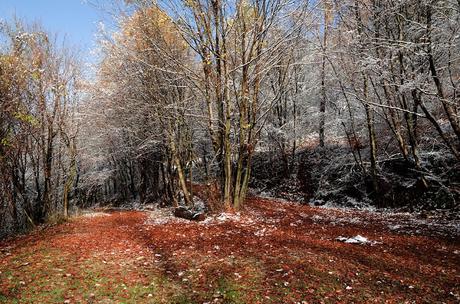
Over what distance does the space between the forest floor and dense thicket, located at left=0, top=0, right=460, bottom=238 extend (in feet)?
10.1

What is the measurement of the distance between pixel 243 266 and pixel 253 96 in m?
7.36

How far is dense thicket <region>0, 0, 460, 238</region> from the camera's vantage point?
1095 centimetres

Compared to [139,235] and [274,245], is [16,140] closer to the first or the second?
[139,235]

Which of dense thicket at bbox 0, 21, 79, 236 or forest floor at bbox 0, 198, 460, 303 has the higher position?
dense thicket at bbox 0, 21, 79, 236

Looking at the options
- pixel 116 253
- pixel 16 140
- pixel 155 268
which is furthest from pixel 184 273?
pixel 16 140

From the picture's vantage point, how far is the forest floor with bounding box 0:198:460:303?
5.12 metres

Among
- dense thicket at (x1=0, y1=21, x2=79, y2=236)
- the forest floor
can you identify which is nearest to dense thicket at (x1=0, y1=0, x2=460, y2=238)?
dense thicket at (x1=0, y1=21, x2=79, y2=236)

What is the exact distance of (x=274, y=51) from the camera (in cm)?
1202

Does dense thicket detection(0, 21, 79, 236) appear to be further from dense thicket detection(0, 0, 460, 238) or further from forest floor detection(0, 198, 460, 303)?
forest floor detection(0, 198, 460, 303)

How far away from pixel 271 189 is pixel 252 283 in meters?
17.5

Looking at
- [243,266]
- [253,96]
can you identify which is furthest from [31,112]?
[243,266]

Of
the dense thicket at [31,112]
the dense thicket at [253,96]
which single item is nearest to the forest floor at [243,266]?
the dense thicket at [253,96]

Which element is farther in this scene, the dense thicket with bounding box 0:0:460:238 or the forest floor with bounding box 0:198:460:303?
the dense thicket with bounding box 0:0:460:238

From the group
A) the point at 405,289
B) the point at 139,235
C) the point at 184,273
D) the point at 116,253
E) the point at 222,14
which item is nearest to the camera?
the point at 405,289
